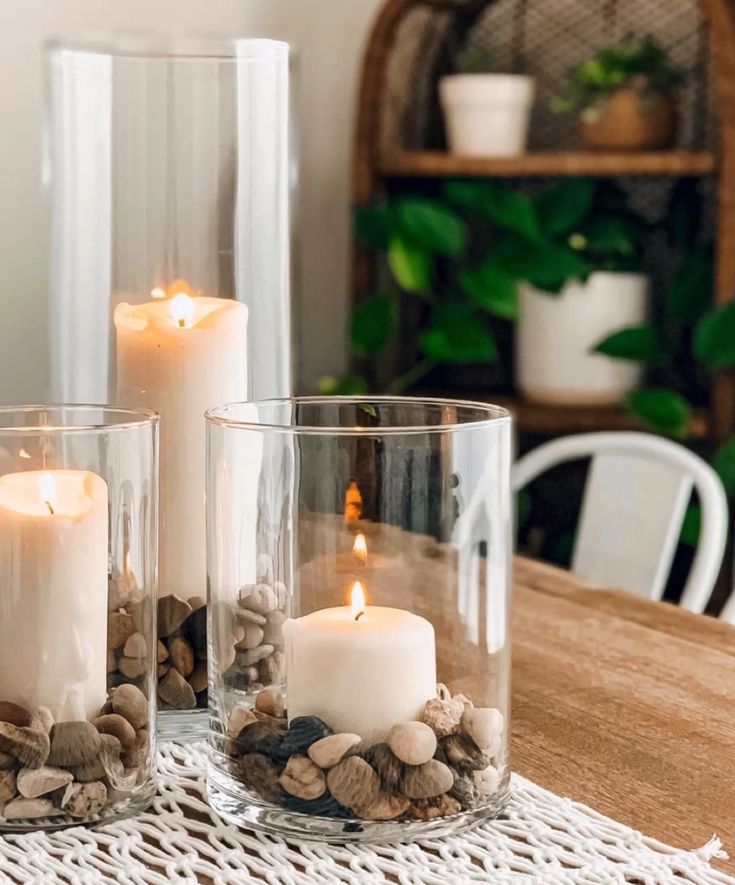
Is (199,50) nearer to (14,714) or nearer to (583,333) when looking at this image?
(14,714)

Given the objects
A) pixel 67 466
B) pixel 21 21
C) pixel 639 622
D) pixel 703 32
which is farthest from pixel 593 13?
pixel 67 466

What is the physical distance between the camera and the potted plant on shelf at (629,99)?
2279 millimetres

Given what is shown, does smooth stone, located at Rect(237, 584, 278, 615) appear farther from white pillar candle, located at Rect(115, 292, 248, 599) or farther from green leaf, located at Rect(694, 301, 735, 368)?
green leaf, located at Rect(694, 301, 735, 368)

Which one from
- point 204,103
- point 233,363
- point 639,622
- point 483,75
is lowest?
point 639,622

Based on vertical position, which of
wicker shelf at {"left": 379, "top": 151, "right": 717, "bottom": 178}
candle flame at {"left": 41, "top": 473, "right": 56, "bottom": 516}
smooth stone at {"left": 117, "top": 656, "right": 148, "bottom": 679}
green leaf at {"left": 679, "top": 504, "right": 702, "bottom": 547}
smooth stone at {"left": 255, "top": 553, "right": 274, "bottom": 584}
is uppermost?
wicker shelf at {"left": 379, "top": 151, "right": 717, "bottom": 178}

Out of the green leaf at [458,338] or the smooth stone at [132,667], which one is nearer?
the smooth stone at [132,667]

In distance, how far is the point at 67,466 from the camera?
633 millimetres

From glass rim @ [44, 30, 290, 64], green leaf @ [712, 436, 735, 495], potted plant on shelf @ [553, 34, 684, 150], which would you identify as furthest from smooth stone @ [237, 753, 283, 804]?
potted plant on shelf @ [553, 34, 684, 150]

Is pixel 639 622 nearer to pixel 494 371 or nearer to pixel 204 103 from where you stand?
pixel 204 103

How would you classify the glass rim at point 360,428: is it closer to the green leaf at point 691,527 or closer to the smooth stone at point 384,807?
the smooth stone at point 384,807

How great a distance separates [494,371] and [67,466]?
2047mm

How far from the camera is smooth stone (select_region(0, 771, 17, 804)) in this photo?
611mm

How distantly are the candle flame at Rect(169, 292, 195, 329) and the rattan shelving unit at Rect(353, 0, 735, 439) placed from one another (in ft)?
5.11

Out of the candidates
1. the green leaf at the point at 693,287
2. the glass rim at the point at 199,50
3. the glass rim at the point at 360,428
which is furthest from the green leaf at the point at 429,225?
the glass rim at the point at 360,428
